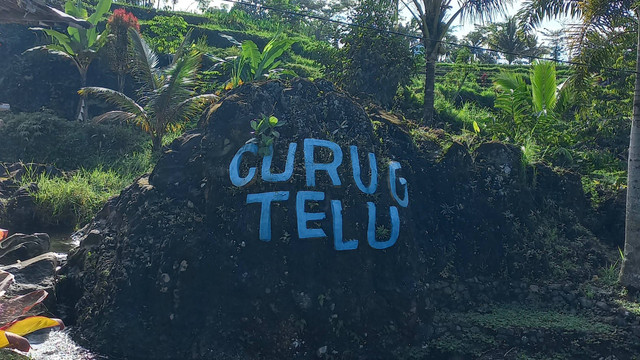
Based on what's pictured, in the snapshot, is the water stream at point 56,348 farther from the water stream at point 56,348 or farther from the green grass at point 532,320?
the green grass at point 532,320

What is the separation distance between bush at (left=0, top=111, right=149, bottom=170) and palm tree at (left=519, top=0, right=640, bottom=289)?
11.0m

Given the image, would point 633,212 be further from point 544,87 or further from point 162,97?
point 162,97

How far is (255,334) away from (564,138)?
28.9 feet

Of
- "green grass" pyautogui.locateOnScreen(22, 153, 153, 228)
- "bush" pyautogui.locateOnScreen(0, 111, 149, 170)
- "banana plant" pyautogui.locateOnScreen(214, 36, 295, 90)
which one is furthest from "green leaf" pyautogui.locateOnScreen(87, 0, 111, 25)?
"banana plant" pyautogui.locateOnScreen(214, 36, 295, 90)

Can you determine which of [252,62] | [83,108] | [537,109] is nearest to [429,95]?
[537,109]

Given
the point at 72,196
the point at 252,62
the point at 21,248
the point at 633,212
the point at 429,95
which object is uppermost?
the point at 252,62

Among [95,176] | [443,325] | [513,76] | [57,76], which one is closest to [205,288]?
[443,325]

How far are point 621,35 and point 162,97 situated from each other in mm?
10147

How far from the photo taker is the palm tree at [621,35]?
28.3 ft

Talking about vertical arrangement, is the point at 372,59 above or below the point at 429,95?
above

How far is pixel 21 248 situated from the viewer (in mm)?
9258

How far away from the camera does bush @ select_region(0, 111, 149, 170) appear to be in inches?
611

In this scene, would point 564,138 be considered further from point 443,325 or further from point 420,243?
point 443,325

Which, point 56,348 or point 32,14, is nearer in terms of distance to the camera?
point 56,348
